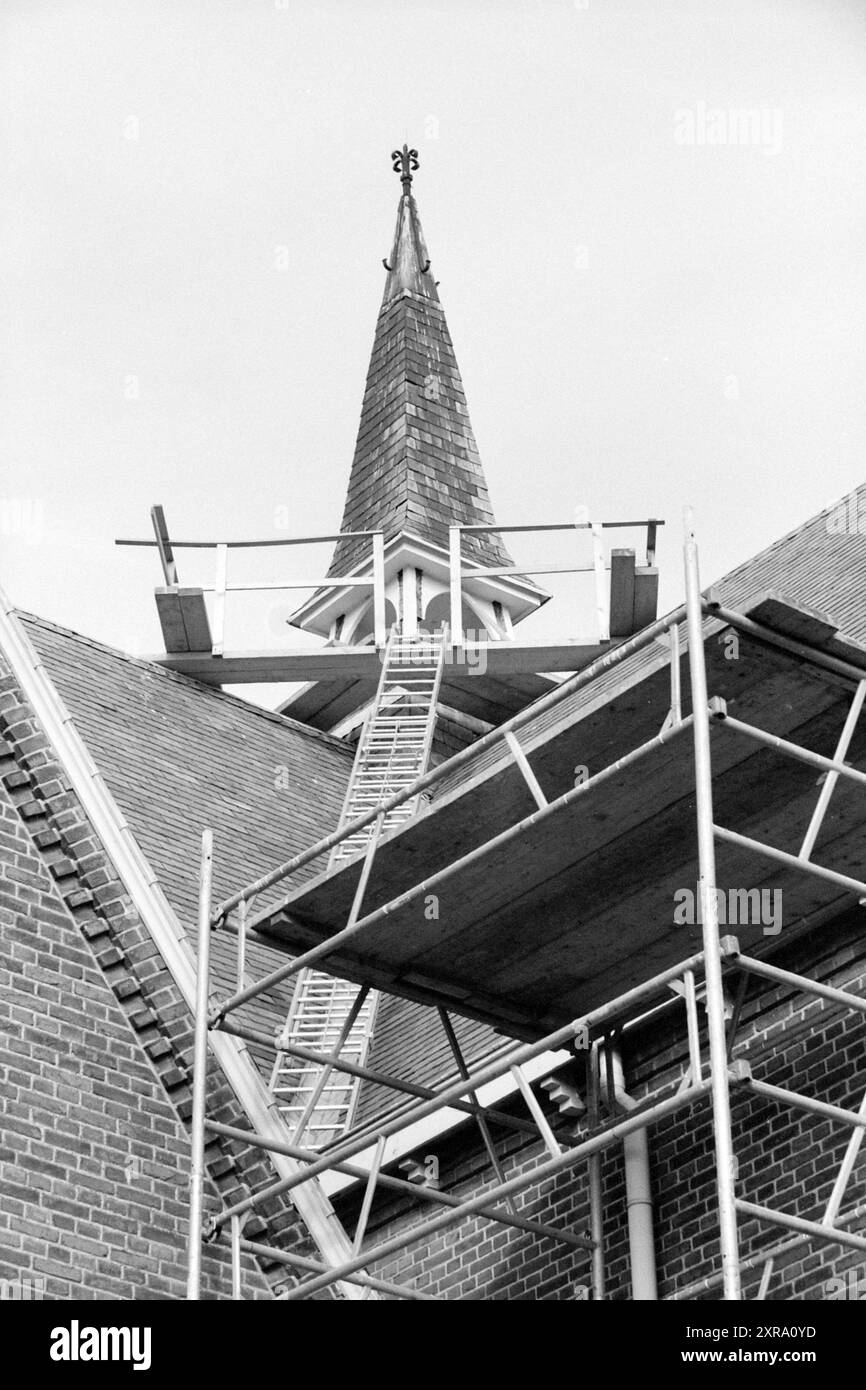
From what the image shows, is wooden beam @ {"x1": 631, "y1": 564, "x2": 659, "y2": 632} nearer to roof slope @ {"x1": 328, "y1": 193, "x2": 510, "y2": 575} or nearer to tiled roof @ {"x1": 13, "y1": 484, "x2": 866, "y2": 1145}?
tiled roof @ {"x1": 13, "y1": 484, "x2": 866, "y2": 1145}

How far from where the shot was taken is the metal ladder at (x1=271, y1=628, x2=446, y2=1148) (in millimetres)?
14086

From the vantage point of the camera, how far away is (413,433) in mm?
29250

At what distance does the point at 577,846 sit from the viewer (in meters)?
11.7

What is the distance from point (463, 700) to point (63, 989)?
9.09 meters

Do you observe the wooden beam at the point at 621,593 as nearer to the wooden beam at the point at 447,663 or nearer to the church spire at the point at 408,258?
the wooden beam at the point at 447,663

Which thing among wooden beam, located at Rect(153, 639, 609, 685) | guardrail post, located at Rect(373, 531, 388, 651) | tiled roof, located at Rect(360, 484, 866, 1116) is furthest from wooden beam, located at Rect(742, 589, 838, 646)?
guardrail post, located at Rect(373, 531, 388, 651)

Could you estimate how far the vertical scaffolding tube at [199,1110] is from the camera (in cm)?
1142

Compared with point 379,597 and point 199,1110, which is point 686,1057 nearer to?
point 199,1110

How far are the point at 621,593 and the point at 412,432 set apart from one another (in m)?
8.81

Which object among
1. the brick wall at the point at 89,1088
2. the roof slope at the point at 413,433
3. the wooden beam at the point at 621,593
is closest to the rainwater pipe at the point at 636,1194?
the brick wall at the point at 89,1088

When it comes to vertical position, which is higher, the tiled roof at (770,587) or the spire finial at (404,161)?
the spire finial at (404,161)

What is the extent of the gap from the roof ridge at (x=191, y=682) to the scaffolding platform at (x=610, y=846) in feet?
23.2

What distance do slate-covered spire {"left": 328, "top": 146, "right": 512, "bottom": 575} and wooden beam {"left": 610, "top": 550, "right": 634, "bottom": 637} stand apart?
11.6ft

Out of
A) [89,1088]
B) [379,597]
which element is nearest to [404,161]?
[379,597]
